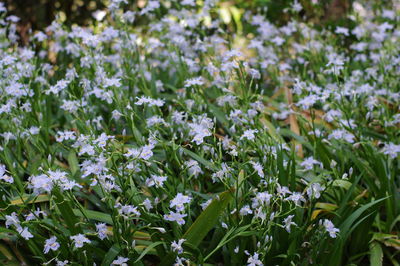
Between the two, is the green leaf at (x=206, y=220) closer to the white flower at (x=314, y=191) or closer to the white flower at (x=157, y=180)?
the white flower at (x=157, y=180)

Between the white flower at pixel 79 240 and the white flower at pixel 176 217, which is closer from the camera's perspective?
the white flower at pixel 79 240

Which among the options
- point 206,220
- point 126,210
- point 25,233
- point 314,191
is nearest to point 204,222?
point 206,220

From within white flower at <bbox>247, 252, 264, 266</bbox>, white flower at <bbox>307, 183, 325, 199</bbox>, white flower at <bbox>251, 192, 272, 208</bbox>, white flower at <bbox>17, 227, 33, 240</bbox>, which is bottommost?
white flower at <bbox>247, 252, 264, 266</bbox>

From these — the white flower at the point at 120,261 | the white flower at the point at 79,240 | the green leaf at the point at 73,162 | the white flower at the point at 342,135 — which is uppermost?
the white flower at the point at 342,135

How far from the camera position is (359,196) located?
311 centimetres

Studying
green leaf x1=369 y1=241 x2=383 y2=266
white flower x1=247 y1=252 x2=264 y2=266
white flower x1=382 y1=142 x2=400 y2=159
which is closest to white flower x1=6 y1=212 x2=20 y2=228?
white flower x1=247 y1=252 x2=264 y2=266

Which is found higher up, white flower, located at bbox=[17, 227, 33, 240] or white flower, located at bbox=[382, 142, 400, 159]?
white flower, located at bbox=[382, 142, 400, 159]

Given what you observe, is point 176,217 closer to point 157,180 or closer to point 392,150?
point 157,180

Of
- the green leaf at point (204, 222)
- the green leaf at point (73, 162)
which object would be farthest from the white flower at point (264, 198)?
the green leaf at point (73, 162)

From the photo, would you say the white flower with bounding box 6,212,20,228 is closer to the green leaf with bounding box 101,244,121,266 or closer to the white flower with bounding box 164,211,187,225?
the green leaf with bounding box 101,244,121,266

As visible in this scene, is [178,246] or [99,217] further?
[99,217]

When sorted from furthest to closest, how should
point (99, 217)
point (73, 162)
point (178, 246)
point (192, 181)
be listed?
point (73, 162) < point (192, 181) < point (99, 217) < point (178, 246)

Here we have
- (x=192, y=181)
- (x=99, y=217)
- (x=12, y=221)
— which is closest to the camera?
(x=12, y=221)

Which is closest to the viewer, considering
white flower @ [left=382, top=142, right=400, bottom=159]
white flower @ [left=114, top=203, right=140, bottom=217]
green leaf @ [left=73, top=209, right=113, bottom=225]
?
white flower @ [left=114, top=203, right=140, bottom=217]
